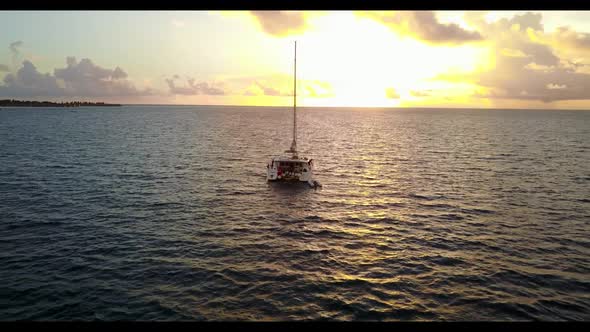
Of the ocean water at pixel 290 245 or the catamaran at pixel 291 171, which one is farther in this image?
the catamaran at pixel 291 171

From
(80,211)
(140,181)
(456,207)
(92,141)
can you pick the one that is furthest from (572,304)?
(92,141)

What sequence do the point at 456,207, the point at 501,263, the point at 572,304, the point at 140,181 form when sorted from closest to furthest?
the point at 572,304 < the point at 501,263 < the point at 456,207 < the point at 140,181

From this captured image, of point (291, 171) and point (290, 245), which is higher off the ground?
point (291, 171)

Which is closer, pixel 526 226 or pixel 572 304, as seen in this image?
pixel 572 304

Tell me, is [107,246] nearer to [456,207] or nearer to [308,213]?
[308,213]

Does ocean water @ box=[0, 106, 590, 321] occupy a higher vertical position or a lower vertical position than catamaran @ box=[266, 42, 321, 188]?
lower

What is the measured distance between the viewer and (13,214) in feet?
114

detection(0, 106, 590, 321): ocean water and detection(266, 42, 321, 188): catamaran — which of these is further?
detection(266, 42, 321, 188): catamaran

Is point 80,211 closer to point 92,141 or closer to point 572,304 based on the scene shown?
point 572,304

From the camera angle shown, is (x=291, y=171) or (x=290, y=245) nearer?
(x=290, y=245)

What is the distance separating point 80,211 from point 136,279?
57.6ft

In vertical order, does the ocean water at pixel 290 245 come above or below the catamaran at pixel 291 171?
below
